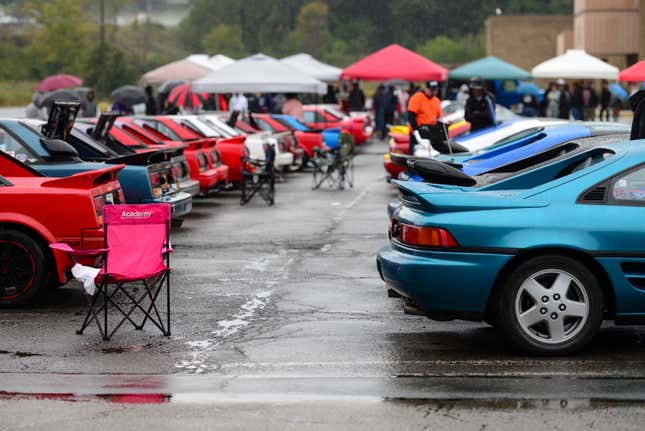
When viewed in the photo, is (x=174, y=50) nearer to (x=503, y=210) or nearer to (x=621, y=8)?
(x=621, y=8)

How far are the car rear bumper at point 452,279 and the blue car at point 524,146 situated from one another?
159 inches

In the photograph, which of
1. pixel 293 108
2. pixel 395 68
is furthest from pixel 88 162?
pixel 395 68

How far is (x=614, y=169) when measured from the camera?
8.24 m

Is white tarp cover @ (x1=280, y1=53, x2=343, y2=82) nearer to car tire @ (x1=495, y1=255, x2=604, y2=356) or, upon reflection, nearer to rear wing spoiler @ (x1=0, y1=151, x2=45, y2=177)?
rear wing spoiler @ (x1=0, y1=151, x2=45, y2=177)

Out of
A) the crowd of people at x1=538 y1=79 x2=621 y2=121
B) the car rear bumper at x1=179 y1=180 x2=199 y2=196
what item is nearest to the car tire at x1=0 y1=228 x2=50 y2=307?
the car rear bumper at x1=179 y1=180 x2=199 y2=196

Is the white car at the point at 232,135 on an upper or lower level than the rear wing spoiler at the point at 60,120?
lower

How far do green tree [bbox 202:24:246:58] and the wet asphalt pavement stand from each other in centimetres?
11051

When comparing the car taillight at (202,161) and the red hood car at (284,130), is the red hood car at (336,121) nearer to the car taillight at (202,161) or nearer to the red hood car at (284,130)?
the red hood car at (284,130)

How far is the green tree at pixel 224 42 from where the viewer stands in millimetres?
121625

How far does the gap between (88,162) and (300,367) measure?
626 cm

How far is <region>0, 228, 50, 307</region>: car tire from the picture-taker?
10.1 meters

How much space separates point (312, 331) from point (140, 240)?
1376mm

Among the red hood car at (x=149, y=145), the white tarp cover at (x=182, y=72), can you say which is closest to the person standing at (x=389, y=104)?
the white tarp cover at (x=182, y=72)

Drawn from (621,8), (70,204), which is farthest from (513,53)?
(70,204)
